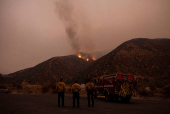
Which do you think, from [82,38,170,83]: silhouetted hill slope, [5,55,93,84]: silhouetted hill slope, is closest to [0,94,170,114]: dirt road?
[82,38,170,83]: silhouetted hill slope

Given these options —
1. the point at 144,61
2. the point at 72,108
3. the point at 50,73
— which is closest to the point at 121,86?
the point at 72,108

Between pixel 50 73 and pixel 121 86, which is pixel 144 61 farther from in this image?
pixel 50 73

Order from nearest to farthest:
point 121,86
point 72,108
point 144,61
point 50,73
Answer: point 72,108 → point 121,86 → point 144,61 → point 50,73

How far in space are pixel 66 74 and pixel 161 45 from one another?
177 ft

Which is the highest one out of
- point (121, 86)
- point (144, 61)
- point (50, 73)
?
point (144, 61)

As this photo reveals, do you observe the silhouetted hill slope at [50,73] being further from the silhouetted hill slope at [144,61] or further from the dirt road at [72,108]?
the dirt road at [72,108]

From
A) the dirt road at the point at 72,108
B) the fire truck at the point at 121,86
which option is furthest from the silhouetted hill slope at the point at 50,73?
the dirt road at the point at 72,108

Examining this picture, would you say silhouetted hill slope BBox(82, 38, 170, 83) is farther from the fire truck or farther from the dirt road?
the dirt road

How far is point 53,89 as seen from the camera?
96.6 feet

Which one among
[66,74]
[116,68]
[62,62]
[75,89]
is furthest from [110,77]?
[62,62]

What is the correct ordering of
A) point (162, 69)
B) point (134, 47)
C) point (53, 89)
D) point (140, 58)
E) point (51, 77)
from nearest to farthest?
point (53, 89) < point (162, 69) < point (140, 58) < point (134, 47) < point (51, 77)

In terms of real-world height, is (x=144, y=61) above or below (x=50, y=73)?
above

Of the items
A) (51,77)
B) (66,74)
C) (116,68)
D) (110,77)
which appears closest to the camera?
(110,77)

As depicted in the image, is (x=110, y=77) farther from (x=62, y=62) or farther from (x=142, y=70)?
(x=62, y=62)
